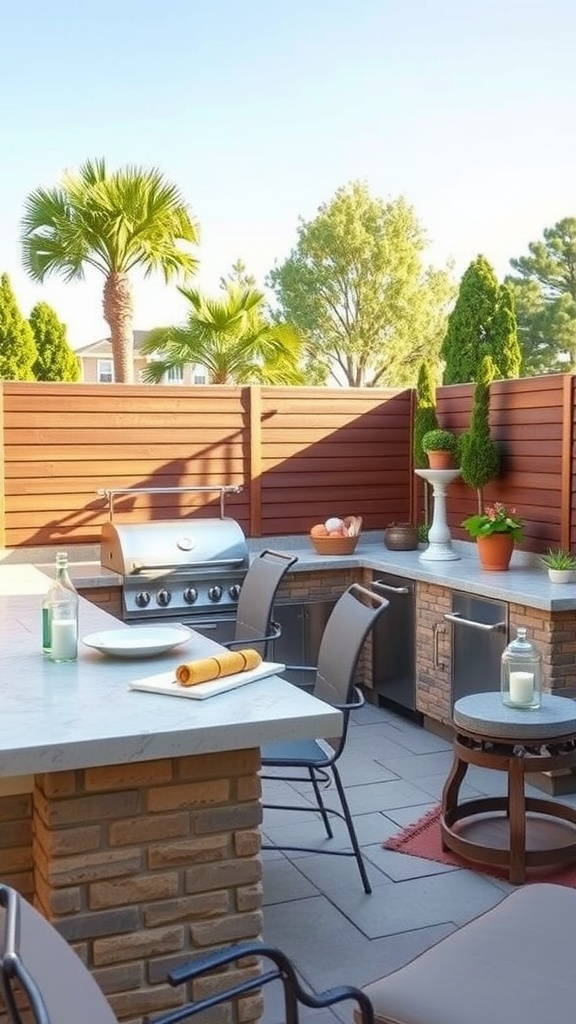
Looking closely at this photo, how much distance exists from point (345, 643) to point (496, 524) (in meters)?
1.89

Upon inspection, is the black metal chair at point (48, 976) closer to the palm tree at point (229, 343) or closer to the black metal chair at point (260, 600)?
the black metal chair at point (260, 600)

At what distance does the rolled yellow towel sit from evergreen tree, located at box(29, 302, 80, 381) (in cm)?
1133

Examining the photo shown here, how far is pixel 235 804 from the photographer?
6.53 ft

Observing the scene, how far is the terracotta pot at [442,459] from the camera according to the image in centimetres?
521

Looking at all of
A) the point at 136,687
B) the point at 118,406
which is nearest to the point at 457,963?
the point at 136,687

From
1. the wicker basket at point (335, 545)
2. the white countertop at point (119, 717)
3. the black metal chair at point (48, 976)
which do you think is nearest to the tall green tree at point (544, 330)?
the wicker basket at point (335, 545)

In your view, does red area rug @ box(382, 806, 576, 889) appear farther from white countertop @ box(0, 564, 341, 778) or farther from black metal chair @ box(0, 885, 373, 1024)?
black metal chair @ box(0, 885, 373, 1024)

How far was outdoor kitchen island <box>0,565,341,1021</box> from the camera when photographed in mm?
1836

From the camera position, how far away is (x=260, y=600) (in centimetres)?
386

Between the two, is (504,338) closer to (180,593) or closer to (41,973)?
(180,593)

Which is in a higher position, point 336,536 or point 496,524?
point 496,524

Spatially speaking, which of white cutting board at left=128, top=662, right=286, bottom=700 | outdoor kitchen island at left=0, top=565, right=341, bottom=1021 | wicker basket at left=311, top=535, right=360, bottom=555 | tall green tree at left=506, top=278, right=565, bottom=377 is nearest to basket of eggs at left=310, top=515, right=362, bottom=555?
wicker basket at left=311, top=535, right=360, bottom=555

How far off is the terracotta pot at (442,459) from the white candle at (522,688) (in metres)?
2.12

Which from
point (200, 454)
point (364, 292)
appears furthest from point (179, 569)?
point (364, 292)
